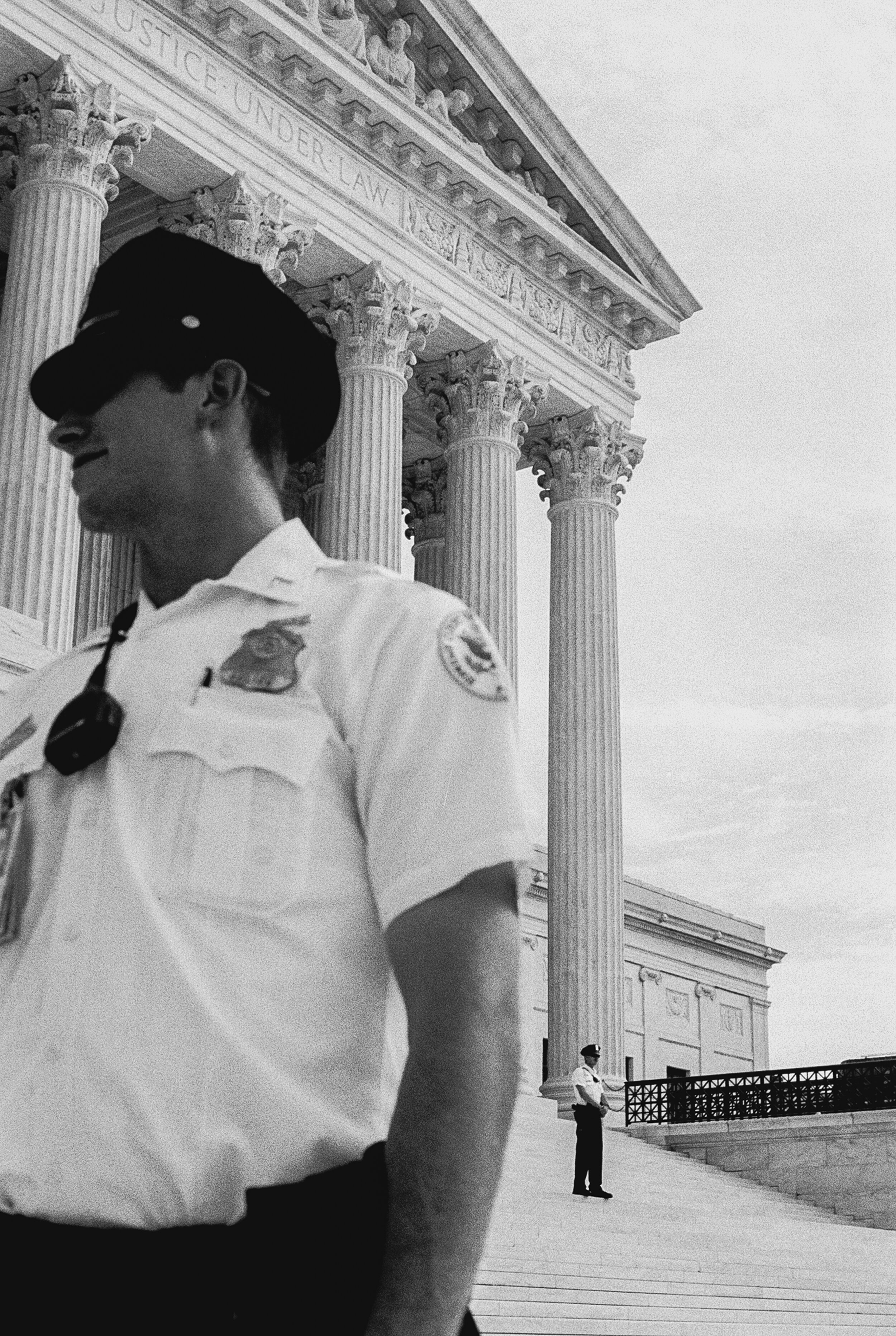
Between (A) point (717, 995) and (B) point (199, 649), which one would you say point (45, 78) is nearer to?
(B) point (199, 649)

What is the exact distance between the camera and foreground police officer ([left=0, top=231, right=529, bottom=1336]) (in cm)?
207

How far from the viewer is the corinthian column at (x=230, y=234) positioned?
89.4 feet

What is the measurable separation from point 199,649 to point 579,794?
99.5ft

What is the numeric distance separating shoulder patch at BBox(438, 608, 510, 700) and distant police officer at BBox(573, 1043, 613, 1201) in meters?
18.8

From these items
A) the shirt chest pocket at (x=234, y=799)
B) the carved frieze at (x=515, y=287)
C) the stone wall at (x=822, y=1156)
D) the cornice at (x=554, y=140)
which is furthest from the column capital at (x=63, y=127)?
the shirt chest pocket at (x=234, y=799)

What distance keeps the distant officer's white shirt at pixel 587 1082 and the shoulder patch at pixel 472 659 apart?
1893 centimetres

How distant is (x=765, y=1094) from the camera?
3088cm

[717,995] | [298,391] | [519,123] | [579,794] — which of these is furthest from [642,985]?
[298,391]

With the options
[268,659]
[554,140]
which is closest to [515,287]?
[554,140]

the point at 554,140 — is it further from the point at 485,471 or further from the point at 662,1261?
the point at 662,1261

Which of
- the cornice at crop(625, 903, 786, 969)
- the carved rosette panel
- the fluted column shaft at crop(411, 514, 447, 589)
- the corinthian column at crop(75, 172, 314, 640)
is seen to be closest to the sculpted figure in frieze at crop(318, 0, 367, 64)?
the corinthian column at crop(75, 172, 314, 640)

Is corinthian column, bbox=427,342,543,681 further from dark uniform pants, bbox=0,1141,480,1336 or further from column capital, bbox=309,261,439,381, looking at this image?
dark uniform pants, bbox=0,1141,480,1336

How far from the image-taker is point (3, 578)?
22719 millimetres

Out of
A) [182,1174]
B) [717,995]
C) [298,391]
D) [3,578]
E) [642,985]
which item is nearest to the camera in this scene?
[182,1174]
